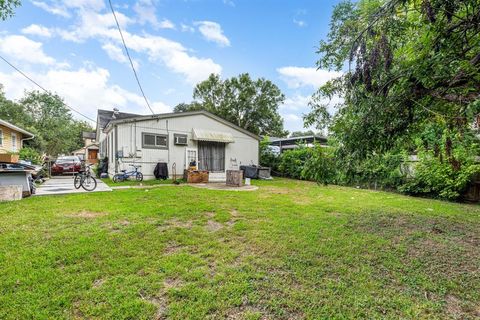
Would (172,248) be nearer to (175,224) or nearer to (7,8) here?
(175,224)

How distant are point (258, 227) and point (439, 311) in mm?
2763

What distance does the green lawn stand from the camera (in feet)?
7.22

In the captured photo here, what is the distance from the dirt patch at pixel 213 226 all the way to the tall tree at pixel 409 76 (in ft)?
8.78

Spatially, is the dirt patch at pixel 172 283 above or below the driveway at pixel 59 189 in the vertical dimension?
below

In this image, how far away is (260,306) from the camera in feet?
7.31

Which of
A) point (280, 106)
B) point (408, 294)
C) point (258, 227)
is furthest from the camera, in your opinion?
point (280, 106)

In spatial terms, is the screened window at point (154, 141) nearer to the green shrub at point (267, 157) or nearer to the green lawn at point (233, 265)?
the green lawn at point (233, 265)

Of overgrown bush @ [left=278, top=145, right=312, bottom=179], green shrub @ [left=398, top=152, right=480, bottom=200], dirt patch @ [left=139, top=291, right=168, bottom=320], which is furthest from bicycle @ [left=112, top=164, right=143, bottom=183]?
green shrub @ [left=398, top=152, right=480, bottom=200]

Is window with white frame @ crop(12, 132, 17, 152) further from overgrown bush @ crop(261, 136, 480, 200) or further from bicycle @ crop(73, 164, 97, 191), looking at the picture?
overgrown bush @ crop(261, 136, 480, 200)

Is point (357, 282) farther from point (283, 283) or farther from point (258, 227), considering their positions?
point (258, 227)

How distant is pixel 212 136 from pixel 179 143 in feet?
6.14

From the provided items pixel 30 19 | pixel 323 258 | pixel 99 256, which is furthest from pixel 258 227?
pixel 30 19

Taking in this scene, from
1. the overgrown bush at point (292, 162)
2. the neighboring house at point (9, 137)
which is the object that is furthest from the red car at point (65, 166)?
the overgrown bush at point (292, 162)

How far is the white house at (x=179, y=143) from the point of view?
11.5m
